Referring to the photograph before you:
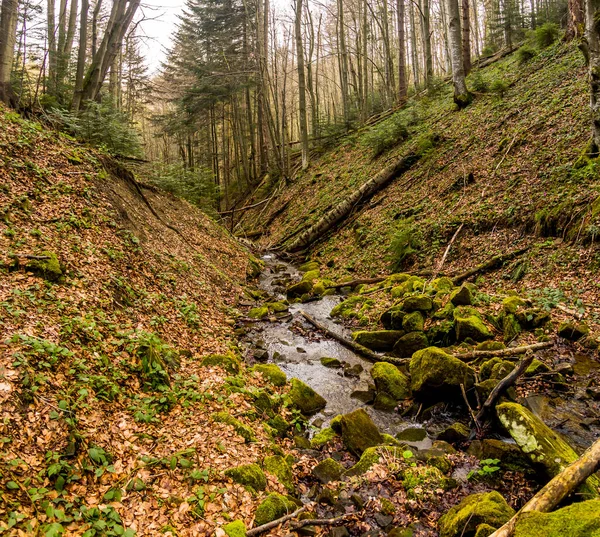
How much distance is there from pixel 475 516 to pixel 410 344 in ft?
15.2

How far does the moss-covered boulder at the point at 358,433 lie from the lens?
5.68m

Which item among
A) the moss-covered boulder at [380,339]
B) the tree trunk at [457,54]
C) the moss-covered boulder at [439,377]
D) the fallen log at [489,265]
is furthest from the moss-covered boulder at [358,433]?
the tree trunk at [457,54]

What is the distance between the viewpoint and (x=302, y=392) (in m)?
7.09

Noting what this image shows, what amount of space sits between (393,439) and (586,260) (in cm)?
591

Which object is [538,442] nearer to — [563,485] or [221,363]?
[563,485]

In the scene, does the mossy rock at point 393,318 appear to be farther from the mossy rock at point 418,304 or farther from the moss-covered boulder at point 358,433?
the moss-covered boulder at point 358,433

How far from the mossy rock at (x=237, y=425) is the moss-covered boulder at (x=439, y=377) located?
318 cm

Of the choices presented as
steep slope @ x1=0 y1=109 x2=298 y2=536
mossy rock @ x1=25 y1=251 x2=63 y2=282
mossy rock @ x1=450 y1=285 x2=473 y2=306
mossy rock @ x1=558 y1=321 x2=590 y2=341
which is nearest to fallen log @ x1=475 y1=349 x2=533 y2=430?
mossy rock @ x1=558 y1=321 x2=590 y2=341

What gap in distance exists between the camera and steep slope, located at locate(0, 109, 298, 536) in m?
3.62

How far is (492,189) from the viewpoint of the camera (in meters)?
11.5

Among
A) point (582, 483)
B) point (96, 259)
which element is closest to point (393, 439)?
point (582, 483)

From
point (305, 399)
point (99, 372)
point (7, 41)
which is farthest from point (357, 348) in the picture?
point (7, 41)

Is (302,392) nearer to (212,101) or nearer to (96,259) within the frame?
(96,259)

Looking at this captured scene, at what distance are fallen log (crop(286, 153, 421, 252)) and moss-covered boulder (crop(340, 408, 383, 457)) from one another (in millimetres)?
12268
